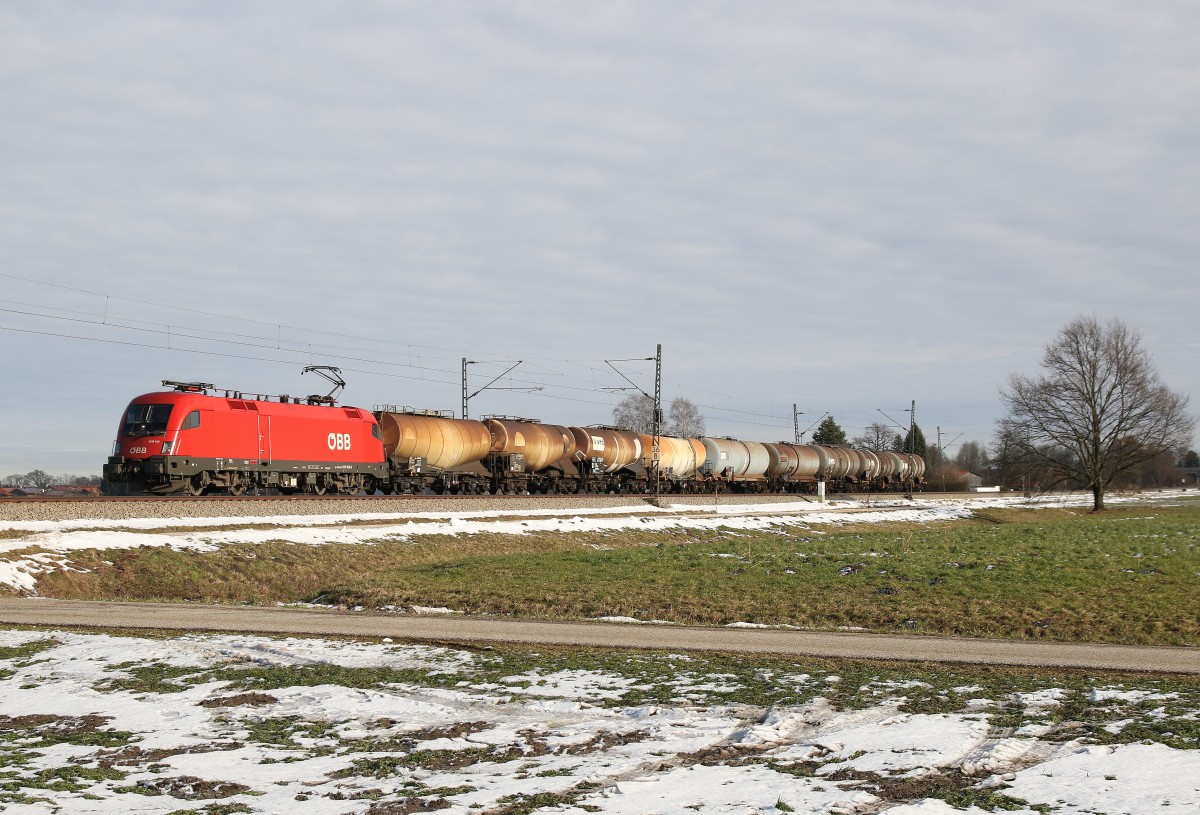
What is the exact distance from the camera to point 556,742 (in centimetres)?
873

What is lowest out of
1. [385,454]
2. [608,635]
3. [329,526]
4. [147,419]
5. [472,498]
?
[608,635]

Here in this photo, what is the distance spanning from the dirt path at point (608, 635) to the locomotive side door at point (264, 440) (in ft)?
62.0

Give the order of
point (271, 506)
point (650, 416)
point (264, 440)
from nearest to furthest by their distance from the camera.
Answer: point (271, 506)
point (264, 440)
point (650, 416)

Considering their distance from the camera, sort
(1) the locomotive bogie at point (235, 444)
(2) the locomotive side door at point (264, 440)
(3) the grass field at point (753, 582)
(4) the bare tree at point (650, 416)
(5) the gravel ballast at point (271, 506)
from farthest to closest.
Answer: (4) the bare tree at point (650, 416) < (2) the locomotive side door at point (264, 440) < (1) the locomotive bogie at point (235, 444) < (5) the gravel ballast at point (271, 506) < (3) the grass field at point (753, 582)

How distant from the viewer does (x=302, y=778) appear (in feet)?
25.4

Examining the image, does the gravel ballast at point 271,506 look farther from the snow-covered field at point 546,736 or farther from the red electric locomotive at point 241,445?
the snow-covered field at point 546,736

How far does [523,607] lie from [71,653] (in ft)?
24.7

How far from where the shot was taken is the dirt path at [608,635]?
43.2 ft

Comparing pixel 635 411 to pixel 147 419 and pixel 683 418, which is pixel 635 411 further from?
pixel 147 419

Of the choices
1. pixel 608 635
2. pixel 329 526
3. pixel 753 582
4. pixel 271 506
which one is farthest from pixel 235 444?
pixel 608 635

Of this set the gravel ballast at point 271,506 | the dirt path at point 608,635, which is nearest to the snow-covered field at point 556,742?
the dirt path at point 608,635

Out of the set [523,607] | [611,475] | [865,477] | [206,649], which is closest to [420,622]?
[523,607]

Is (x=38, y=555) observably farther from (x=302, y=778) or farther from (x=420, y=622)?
(x=302, y=778)

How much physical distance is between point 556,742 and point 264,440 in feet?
103
